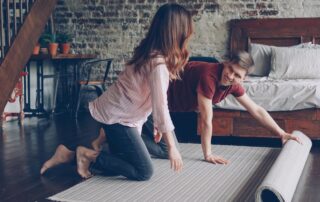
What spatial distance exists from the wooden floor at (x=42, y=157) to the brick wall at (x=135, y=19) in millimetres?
1369

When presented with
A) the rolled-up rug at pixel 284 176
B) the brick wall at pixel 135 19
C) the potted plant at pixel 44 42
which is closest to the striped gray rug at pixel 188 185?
the rolled-up rug at pixel 284 176

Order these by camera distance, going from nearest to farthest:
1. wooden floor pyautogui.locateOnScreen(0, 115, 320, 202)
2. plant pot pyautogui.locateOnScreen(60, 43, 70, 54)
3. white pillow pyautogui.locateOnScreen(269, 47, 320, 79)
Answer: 1. wooden floor pyautogui.locateOnScreen(0, 115, 320, 202)
2. white pillow pyautogui.locateOnScreen(269, 47, 320, 79)
3. plant pot pyautogui.locateOnScreen(60, 43, 70, 54)

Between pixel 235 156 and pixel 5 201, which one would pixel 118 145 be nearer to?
pixel 5 201

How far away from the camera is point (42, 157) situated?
13.6 ft

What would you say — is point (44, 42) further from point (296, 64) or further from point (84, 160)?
point (84, 160)

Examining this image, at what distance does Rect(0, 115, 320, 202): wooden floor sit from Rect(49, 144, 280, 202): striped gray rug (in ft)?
0.71

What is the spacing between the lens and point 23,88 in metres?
6.93

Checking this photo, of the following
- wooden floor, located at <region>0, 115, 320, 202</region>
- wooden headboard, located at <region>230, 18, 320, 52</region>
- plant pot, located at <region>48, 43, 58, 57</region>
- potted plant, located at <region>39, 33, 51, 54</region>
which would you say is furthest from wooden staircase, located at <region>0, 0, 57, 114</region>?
wooden headboard, located at <region>230, 18, 320, 52</region>

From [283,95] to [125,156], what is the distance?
6.73 feet

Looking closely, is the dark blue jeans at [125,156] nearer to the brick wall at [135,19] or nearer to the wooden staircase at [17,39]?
the wooden staircase at [17,39]

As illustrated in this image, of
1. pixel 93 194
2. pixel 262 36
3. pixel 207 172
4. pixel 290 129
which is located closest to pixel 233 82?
pixel 207 172

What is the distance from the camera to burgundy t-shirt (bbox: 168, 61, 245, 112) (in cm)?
369

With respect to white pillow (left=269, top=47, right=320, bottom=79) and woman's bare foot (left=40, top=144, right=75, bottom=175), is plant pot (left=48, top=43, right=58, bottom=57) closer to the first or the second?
white pillow (left=269, top=47, right=320, bottom=79)

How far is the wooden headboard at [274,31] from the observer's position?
634 centimetres
